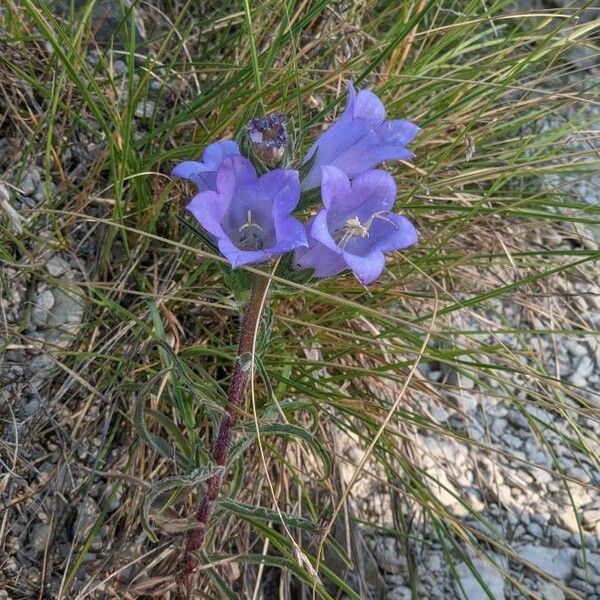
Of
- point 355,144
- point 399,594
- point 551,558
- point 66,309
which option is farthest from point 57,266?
point 551,558

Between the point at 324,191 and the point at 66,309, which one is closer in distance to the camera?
the point at 324,191

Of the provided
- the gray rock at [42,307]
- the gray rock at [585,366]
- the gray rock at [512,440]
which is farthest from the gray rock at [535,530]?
the gray rock at [42,307]

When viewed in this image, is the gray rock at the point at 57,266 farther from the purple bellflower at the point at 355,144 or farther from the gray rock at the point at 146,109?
the purple bellflower at the point at 355,144

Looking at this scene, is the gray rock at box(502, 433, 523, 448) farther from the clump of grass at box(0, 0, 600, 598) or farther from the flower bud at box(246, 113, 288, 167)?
the flower bud at box(246, 113, 288, 167)

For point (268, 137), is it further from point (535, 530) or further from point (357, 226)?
point (535, 530)

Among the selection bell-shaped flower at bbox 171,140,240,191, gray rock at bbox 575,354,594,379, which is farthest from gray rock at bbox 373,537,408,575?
bell-shaped flower at bbox 171,140,240,191

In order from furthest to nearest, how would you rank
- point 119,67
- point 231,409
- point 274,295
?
point 119,67 → point 274,295 → point 231,409

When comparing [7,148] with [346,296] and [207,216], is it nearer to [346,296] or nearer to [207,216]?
[346,296]
